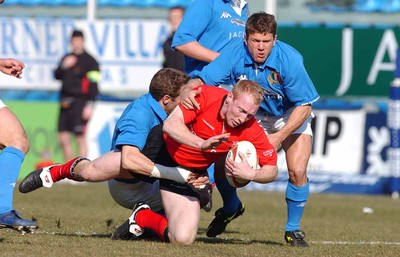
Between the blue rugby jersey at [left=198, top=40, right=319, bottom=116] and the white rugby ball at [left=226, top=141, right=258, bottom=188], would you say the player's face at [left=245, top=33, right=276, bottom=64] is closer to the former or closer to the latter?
the blue rugby jersey at [left=198, top=40, right=319, bottom=116]

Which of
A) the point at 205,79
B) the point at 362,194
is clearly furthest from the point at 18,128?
the point at 362,194

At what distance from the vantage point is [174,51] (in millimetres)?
14594

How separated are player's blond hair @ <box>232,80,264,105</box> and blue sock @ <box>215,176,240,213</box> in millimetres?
1624

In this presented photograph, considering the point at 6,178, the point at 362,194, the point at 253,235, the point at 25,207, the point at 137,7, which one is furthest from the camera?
the point at 137,7

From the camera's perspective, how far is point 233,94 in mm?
7602

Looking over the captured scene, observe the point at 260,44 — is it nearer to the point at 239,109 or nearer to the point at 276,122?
the point at 239,109

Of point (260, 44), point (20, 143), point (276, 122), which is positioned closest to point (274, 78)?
point (260, 44)

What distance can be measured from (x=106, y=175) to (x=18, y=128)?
97 centimetres

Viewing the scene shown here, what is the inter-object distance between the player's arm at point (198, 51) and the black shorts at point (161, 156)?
1090mm

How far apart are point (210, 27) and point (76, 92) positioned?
771 centimetres

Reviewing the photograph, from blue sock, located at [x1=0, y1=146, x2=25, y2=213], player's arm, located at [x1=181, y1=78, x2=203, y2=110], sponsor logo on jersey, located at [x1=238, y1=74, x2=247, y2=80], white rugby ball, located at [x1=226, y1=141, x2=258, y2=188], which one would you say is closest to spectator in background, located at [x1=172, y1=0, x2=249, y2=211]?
sponsor logo on jersey, located at [x1=238, y1=74, x2=247, y2=80]

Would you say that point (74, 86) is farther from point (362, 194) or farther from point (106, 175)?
point (106, 175)

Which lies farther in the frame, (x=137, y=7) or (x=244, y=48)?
(x=137, y=7)

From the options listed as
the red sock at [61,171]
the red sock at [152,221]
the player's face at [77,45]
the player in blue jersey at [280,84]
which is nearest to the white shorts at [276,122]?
the player in blue jersey at [280,84]
